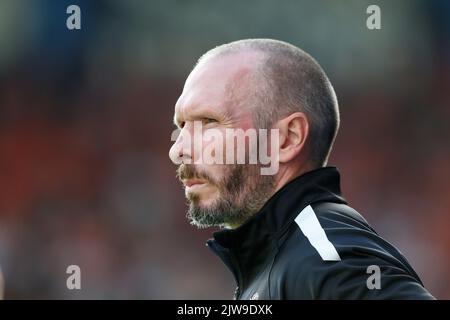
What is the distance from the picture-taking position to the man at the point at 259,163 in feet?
7.37

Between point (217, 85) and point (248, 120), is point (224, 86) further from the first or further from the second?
point (248, 120)

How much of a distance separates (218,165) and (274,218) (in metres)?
0.24

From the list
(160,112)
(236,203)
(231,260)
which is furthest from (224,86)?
(160,112)

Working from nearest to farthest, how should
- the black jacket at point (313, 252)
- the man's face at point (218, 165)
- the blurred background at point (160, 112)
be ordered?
the black jacket at point (313, 252)
the man's face at point (218, 165)
the blurred background at point (160, 112)

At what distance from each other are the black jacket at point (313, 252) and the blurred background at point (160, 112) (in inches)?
252

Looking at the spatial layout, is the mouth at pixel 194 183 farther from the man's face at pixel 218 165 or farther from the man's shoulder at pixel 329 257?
the man's shoulder at pixel 329 257

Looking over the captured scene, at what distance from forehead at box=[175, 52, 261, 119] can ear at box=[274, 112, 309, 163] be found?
0.15m

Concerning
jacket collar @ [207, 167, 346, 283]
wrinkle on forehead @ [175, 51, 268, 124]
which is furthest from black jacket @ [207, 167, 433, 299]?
wrinkle on forehead @ [175, 51, 268, 124]

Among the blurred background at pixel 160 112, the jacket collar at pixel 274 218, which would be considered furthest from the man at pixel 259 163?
the blurred background at pixel 160 112

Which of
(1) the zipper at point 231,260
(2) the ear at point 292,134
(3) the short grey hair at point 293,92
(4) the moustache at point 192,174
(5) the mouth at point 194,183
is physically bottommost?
(1) the zipper at point 231,260

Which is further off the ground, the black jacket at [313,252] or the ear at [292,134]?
the ear at [292,134]

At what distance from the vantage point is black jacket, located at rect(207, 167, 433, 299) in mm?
1890

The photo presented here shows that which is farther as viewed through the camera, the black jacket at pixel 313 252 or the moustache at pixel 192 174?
the moustache at pixel 192 174
